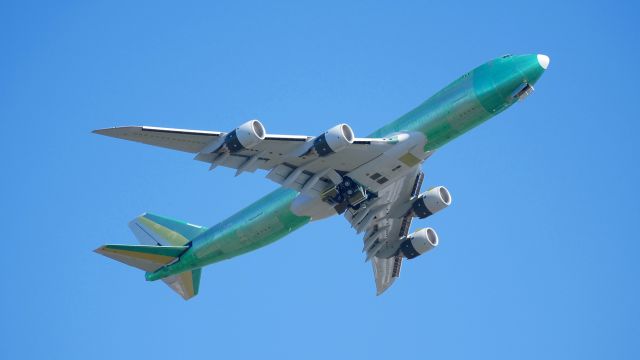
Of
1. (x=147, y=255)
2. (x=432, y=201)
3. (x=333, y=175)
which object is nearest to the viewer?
(x=333, y=175)

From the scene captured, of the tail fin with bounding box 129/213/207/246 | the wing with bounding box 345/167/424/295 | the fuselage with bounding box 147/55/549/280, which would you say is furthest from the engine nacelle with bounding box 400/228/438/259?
Answer: the tail fin with bounding box 129/213/207/246

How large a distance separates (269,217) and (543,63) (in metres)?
17.3

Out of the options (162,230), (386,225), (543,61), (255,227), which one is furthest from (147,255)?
(543,61)

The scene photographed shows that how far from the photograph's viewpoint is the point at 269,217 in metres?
54.9

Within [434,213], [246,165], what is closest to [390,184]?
[434,213]

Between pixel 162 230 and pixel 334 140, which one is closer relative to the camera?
pixel 334 140

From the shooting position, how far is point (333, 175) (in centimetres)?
5288

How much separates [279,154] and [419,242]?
14.6 meters

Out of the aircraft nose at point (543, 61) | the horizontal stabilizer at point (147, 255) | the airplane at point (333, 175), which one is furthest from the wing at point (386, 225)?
the horizontal stabilizer at point (147, 255)

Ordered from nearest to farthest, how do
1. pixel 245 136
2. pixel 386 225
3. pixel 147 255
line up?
pixel 245 136 → pixel 147 255 → pixel 386 225

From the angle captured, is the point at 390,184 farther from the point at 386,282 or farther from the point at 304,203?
the point at 386,282

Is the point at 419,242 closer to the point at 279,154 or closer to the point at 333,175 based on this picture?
the point at 333,175

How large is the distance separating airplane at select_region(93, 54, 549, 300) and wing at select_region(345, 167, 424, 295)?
7 cm

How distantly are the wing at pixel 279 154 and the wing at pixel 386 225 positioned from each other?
448 cm
